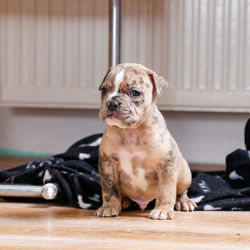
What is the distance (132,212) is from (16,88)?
1.24m

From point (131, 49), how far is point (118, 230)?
132 cm

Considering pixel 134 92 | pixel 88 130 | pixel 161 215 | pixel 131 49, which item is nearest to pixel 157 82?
pixel 134 92

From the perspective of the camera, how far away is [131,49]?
2.27 metres

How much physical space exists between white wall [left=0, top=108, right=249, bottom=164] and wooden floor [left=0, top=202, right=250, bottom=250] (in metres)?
1.11

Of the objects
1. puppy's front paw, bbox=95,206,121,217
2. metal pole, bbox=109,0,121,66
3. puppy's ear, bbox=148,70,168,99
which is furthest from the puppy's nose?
metal pole, bbox=109,0,121,66

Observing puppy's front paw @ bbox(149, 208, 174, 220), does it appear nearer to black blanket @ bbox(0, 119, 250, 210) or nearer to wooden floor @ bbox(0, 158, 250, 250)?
wooden floor @ bbox(0, 158, 250, 250)

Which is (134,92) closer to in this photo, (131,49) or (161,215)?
(161,215)

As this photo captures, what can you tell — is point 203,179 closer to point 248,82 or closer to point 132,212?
point 132,212

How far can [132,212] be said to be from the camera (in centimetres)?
126

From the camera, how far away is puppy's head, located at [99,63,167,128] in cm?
110

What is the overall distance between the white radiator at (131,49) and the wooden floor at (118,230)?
1.02 meters

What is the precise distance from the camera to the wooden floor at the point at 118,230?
37.8 inches

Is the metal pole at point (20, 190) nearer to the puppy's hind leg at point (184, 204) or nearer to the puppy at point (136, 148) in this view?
the puppy at point (136, 148)

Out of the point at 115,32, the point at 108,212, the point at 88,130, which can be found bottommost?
the point at 88,130
